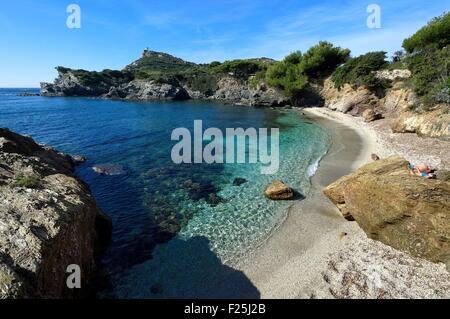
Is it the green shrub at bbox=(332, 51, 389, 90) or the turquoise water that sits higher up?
the green shrub at bbox=(332, 51, 389, 90)

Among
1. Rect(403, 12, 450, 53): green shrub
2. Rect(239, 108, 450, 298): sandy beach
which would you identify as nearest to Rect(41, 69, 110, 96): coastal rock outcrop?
Rect(403, 12, 450, 53): green shrub

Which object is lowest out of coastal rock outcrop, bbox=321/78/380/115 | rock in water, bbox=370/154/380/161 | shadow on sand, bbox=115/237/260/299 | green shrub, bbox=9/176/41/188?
shadow on sand, bbox=115/237/260/299

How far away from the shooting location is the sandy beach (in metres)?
8.90

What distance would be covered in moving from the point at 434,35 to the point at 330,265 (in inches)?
2112

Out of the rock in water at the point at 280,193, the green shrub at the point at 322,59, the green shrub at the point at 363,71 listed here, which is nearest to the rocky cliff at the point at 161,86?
the green shrub at the point at 322,59

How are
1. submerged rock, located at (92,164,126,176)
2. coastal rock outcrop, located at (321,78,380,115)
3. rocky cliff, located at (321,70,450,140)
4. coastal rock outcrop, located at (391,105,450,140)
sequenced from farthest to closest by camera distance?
coastal rock outcrop, located at (321,78,380,115), rocky cliff, located at (321,70,450,140), coastal rock outcrop, located at (391,105,450,140), submerged rock, located at (92,164,126,176)

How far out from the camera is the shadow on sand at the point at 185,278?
9398 millimetres

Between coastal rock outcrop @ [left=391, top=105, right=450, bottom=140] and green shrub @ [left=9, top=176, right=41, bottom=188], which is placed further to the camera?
coastal rock outcrop @ [left=391, top=105, right=450, bottom=140]

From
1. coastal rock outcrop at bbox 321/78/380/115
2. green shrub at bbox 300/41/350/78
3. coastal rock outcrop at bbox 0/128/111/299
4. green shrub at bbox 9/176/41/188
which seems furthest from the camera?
green shrub at bbox 300/41/350/78

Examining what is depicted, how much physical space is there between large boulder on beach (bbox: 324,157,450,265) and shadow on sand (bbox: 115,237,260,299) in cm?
668

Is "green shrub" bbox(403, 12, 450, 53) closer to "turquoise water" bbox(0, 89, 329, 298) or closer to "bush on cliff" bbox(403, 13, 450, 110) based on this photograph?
"bush on cliff" bbox(403, 13, 450, 110)

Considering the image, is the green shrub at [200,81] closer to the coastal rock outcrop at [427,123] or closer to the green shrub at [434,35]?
the green shrub at [434,35]
